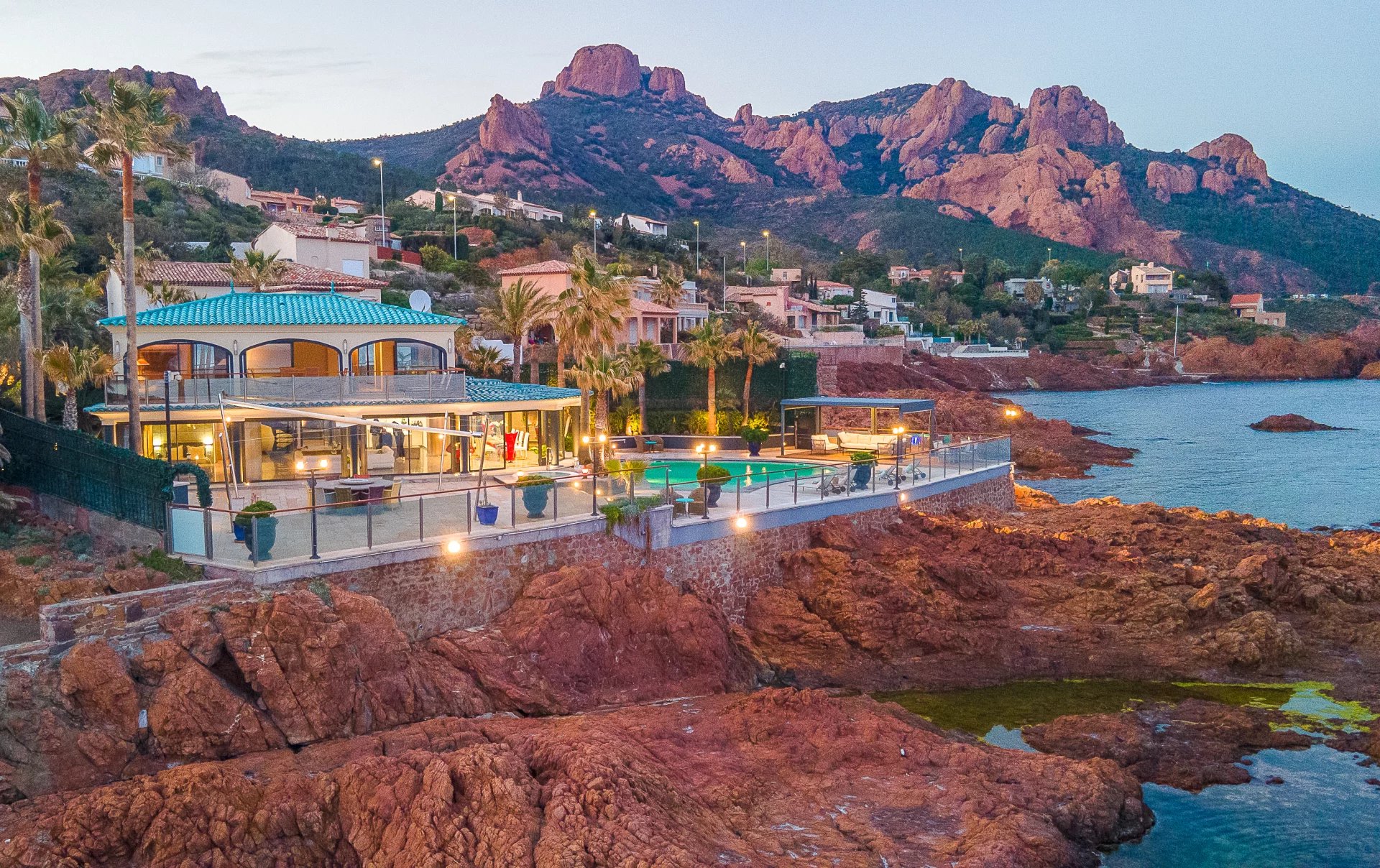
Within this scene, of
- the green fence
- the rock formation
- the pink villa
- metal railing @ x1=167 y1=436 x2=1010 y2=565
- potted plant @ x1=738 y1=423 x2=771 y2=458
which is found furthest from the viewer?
the rock formation

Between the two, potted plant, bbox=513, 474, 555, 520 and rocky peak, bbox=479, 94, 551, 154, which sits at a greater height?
Answer: rocky peak, bbox=479, 94, 551, 154

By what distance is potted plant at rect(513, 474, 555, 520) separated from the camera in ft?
65.4

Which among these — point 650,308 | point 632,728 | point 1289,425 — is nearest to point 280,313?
point 632,728

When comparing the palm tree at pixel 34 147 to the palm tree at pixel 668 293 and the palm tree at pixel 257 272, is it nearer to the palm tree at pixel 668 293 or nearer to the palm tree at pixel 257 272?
the palm tree at pixel 257 272

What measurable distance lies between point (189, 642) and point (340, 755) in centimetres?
259

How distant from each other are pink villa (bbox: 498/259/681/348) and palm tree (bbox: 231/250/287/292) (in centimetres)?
1284

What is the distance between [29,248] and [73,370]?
289 centimetres

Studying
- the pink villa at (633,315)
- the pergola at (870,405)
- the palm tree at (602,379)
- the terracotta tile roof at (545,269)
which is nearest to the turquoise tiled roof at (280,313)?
the palm tree at (602,379)

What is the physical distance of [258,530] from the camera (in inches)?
642

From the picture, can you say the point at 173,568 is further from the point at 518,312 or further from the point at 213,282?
the point at 213,282

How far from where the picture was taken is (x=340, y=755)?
14547mm

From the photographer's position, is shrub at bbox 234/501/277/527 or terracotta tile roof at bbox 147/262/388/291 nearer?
shrub at bbox 234/501/277/527

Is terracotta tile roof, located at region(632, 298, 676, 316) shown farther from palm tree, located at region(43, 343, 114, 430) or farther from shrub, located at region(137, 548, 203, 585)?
shrub, located at region(137, 548, 203, 585)

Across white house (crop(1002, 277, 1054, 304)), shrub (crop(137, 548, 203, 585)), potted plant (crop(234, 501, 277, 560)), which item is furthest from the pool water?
white house (crop(1002, 277, 1054, 304))
